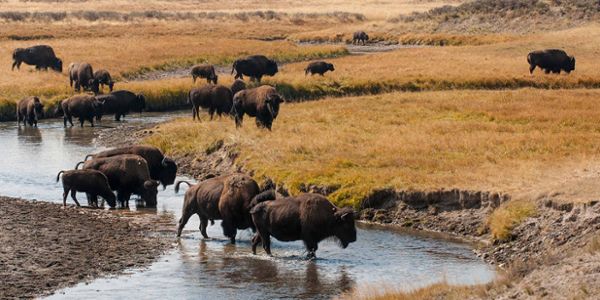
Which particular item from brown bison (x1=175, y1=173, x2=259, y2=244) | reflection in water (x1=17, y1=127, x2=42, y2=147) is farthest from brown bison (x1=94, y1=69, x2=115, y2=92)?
brown bison (x1=175, y1=173, x2=259, y2=244)

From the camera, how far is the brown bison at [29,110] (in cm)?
4191

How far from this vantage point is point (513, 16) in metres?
86.9

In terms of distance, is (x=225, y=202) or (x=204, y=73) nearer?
(x=225, y=202)

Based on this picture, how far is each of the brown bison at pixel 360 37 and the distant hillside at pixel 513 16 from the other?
5.72m

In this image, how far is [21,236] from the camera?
22391 mm

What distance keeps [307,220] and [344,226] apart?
2.25 ft

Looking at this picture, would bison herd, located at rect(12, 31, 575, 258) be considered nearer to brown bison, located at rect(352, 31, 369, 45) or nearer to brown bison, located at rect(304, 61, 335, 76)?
brown bison, located at rect(304, 61, 335, 76)

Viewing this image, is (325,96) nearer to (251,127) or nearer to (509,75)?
(509,75)

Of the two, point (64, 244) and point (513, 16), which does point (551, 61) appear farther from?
point (513, 16)

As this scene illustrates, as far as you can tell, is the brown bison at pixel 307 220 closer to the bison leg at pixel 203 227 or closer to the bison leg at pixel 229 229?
the bison leg at pixel 229 229

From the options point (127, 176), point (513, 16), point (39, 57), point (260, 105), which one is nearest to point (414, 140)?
point (260, 105)

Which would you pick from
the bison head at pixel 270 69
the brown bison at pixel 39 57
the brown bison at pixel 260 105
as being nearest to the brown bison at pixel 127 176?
the brown bison at pixel 260 105

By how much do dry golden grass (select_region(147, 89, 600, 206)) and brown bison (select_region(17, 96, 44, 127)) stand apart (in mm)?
6457

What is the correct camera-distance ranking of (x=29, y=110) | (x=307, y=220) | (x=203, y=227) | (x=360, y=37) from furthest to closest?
(x=360, y=37)
(x=29, y=110)
(x=203, y=227)
(x=307, y=220)
